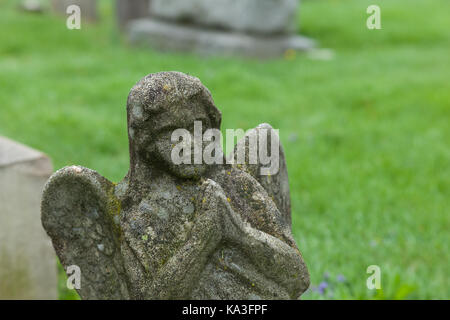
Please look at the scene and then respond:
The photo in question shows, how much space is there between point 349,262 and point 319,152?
1.86m

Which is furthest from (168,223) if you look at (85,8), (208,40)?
(85,8)

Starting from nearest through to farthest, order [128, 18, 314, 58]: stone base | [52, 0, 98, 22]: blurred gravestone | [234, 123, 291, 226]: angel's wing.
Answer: [234, 123, 291, 226]: angel's wing < [128, 18, 314, 58]: stone base < [52, 0, 98, 22]: blurred gravestone

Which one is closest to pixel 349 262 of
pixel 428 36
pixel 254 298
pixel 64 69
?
pixel 254 298

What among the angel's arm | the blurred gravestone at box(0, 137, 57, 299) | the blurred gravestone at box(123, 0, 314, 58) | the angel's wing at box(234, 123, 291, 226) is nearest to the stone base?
the blurred gravestone at box(123, 0, 314, 58)

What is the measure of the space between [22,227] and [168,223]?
173 centimetres

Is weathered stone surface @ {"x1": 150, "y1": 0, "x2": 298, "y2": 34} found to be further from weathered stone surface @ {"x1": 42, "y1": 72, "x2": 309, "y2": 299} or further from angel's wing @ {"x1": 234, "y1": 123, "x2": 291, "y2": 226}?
weathered stone surface @ {"x1": 42, "y1": 72, "x2": 309, "y2": 299}

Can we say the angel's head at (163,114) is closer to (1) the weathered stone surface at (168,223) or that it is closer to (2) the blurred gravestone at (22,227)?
(1) the weathered stone surface at (168,223)

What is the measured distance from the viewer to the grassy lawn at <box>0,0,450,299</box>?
4020 mm

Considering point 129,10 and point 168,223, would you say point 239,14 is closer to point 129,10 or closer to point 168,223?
point 129,10

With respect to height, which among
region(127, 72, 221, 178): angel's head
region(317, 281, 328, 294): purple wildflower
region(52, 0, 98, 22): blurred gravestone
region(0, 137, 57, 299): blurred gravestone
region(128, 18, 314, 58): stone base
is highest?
region(52, 0, 98, 22): blurred gravestone

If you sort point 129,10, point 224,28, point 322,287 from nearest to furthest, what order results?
point 322,287 < point 224,28 < point 129,10

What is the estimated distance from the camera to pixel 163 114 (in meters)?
1.89

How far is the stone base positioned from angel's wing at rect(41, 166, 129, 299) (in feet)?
22.9

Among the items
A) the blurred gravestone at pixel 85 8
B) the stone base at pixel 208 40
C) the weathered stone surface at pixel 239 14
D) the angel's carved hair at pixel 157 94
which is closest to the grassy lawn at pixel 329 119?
the stone base at pixel 208 40
